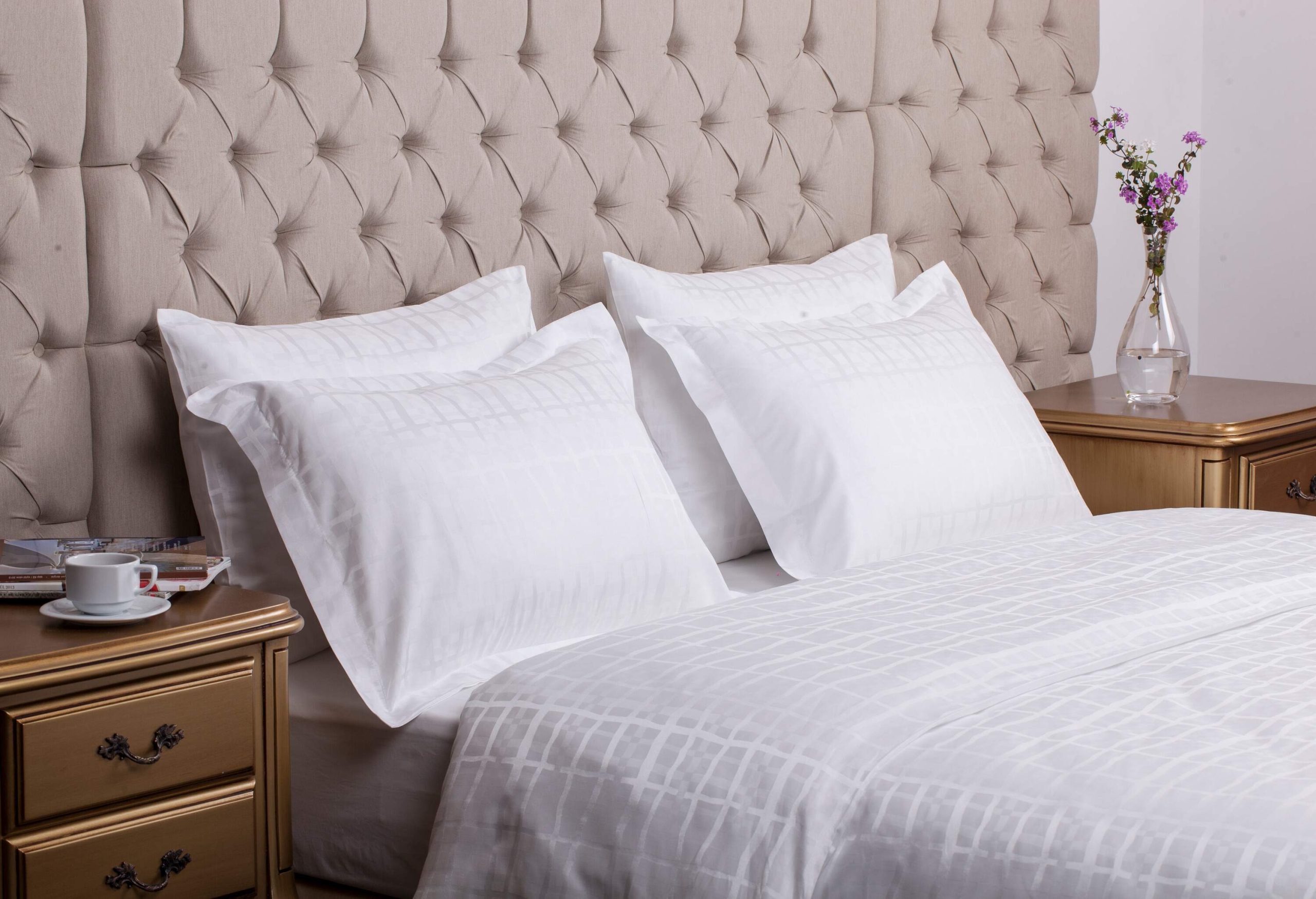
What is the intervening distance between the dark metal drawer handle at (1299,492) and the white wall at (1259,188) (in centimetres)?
98

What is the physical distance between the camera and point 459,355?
6.34 feet

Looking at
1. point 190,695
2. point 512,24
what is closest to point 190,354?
point 190,695

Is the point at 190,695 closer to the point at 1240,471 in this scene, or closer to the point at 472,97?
the point at 472,97

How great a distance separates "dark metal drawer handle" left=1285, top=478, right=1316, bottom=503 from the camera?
2.77 meters

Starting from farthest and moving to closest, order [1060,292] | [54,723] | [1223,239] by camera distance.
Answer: [1223,239]
[1060,292]
[54,723]

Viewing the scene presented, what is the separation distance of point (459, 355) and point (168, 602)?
62 centimetres

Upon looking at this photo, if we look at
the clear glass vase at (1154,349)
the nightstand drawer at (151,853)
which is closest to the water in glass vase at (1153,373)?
the clear glass vase at (1154,349)

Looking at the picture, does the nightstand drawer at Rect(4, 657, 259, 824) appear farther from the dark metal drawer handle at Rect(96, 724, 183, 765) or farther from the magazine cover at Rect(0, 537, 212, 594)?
the magazine cover at Rect(0, 537, 212, 594)

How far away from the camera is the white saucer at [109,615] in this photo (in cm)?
136

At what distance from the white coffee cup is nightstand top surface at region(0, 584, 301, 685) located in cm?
2

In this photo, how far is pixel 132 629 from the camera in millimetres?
1354

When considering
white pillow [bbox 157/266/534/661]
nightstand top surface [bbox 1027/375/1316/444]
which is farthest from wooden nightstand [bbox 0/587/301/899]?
nightstand top surface [bbox 1027/375/1316/444]

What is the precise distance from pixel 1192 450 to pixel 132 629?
1981mm

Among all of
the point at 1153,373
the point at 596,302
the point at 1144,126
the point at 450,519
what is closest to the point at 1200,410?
the point at 1153,373
